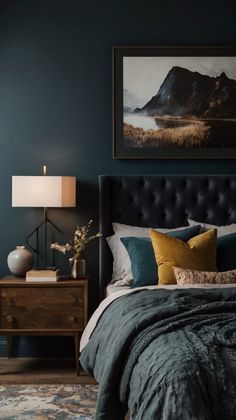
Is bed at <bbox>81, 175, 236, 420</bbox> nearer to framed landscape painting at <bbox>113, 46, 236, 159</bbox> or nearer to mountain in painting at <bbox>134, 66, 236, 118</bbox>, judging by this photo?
framed landscape painting at <bbox>113, 46, 236, 159</bbox>

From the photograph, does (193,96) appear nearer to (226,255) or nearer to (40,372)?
Answer: (226,255)

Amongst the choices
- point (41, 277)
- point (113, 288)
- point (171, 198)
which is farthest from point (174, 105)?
point (41, 277)

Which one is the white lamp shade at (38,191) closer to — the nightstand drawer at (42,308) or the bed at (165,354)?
the nightstand drawer at (42,308)

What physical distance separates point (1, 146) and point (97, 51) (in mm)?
1134

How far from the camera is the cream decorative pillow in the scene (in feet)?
14.5

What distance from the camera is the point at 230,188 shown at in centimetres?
532

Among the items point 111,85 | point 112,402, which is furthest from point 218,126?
point 112,402

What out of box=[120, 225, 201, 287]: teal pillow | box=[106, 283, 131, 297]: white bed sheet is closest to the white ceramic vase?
box=[106, 283, 131, 297]: white bed sheet

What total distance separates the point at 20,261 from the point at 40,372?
87 cm

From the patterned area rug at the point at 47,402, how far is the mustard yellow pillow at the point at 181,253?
97 centimetres

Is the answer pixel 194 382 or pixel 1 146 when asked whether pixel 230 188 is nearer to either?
pixel 1 146

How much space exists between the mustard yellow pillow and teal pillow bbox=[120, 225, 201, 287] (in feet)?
0.28

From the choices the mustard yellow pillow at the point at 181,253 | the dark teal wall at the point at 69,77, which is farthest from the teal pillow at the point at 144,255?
the dark teal wall at the point at 69,77

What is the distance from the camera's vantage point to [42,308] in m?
4.86
